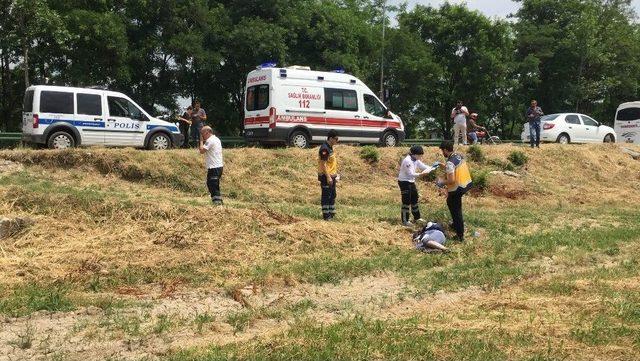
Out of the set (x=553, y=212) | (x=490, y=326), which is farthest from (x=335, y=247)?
(x=553, y=212)

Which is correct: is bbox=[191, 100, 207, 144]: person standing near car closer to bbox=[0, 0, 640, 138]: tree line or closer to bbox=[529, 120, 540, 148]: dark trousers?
bbox=[0, 0, 640, 138]: tree line

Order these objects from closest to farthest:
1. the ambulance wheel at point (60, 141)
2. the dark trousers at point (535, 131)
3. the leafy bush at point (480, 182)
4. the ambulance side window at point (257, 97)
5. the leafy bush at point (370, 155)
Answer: the ambulance wheel at point (60, 141)
the leafy bush at point (480, 182)
the leafy bush at point (370, 155)
the ambulance side window at point (257, 97)
the dark trousers at point (535, 131)

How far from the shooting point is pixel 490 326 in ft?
17.6

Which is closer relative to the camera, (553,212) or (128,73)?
(553,212)

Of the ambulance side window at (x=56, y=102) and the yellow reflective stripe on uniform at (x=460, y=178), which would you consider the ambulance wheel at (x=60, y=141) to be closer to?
the ambulance side window at (x=56, y=102)

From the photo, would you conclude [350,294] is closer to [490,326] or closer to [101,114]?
[490,326]

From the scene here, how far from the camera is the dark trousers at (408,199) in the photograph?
1100 centimetres

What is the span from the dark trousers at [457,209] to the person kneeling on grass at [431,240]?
424 mm

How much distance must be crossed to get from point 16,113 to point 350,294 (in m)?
24.2

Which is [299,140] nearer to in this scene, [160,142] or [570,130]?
[160,142]

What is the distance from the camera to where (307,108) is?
17.8 metres

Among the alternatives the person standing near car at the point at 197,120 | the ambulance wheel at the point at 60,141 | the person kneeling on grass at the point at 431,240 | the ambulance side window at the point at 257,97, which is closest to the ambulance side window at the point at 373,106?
the ambulance side window at the point at 257,97

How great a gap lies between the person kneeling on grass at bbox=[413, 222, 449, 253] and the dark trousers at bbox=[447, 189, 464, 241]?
0.42m

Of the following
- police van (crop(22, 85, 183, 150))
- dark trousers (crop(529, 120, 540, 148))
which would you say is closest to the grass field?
police van (crop(22, 85, 183, 150))
